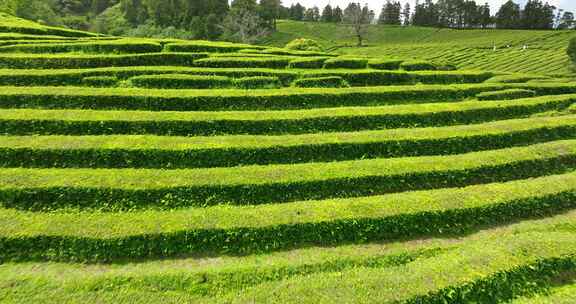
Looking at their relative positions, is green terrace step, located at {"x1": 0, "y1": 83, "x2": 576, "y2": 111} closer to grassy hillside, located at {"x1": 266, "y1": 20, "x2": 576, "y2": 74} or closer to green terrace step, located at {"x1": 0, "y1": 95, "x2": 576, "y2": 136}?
green terrace step, located at {"x1": 0, "y1": 95, "x2": 576, "y2": 136}

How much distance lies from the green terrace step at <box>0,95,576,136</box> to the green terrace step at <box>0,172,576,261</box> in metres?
5.72

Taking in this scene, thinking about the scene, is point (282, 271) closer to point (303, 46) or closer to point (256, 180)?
point (256, 180)

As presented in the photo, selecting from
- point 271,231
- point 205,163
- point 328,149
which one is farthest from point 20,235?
point 328,149

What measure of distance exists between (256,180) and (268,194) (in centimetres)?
72

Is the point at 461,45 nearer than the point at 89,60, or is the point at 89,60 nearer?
the point at 89,60

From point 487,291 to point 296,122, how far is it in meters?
11.5

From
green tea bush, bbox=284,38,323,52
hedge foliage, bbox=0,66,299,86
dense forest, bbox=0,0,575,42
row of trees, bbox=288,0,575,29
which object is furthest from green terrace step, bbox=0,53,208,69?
row of trees, bbox=288,0,575,29

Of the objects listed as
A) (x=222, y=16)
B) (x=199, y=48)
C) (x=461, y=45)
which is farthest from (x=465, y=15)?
(x=199, y=48)

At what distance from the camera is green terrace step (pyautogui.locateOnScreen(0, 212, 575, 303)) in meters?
8.09

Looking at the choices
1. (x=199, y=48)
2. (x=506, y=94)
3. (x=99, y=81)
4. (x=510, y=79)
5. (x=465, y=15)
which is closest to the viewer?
(x=99, y=81)

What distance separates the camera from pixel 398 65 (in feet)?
96.6

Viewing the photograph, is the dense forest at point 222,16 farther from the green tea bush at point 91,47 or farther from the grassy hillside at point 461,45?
the green tea bush at point 91,47

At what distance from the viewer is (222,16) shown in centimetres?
7106

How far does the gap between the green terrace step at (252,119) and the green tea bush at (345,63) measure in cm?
1022
